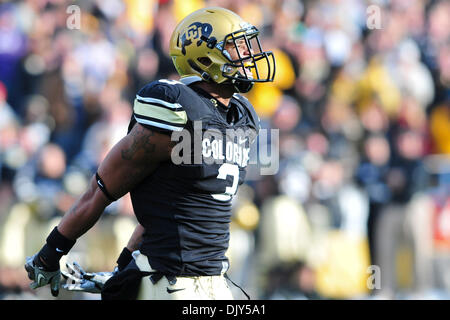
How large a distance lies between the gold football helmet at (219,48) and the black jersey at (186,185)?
15 centimetres

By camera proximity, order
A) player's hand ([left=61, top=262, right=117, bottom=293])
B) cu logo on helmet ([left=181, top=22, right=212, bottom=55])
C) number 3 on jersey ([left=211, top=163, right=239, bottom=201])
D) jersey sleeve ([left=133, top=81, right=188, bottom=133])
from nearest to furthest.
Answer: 1. jersey sleeve ([left=133, top=81, right=188, bottom=133])
2. number 3 on jersey ([left=211, top=163, right=239, bottom=201])
3. cu logo on helmet ([left=181, top=22, right=212, bottom=55])
4. player's hand ([left=61, top=262, right=117, bottom=293])

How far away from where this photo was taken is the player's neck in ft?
11.9

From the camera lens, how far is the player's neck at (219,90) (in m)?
3.63

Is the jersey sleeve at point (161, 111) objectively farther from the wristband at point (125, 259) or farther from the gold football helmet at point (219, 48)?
the wristband at point (125, 259)

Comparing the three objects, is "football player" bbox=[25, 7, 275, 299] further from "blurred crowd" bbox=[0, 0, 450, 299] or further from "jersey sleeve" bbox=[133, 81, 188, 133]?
"blurred crowd" bbox=[0, 0, 450, 299]

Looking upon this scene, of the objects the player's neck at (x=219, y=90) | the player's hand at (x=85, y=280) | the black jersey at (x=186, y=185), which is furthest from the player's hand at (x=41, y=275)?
the player's neck at (x=219, y=90)

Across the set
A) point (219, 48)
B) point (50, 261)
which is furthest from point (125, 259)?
point (219, 48)

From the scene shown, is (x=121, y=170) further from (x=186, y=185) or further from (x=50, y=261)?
(x=50, y=261)

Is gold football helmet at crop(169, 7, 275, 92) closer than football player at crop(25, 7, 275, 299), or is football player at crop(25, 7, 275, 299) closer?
football player at crop(25, 7, 275, 299)

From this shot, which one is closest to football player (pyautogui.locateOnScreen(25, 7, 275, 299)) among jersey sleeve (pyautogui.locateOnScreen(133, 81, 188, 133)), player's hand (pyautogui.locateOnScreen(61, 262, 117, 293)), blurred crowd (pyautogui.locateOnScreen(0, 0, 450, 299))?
jersey sleeve (pyautogui.locateOnScreen(133, 81, 188, 133))

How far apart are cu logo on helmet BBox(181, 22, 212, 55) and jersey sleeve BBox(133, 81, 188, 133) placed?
40 cm

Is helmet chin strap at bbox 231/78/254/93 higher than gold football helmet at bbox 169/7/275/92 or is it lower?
lower

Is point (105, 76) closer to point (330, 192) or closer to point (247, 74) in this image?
point (330, 192)
